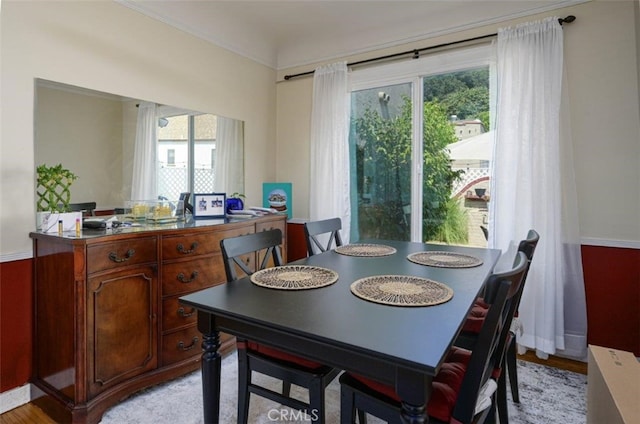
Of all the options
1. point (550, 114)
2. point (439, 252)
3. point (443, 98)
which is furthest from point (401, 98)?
point (439, 252)

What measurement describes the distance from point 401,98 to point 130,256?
2.58 metres

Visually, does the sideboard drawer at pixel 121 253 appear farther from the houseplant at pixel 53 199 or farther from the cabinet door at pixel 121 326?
the houseplant at pixel 53 199

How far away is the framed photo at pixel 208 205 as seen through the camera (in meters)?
2.77

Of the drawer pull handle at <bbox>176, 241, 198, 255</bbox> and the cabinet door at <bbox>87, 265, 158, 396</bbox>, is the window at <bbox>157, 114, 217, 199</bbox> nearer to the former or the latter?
the drawer pull handle at <bbox>176, 241, 198, 255</bbox>

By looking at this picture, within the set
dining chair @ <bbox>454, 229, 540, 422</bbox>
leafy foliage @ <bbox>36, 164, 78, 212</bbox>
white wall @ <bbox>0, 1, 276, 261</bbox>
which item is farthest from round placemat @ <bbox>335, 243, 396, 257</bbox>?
white wall @ <bbox>0, 1, 276, 261</bbox>

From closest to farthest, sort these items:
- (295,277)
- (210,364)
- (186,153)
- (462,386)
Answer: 1. (462,386)
2. (210,364)
3. (295,277)
4. (186,153)

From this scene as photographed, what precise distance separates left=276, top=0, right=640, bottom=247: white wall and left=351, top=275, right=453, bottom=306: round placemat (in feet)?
5.77

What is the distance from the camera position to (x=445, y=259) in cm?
195

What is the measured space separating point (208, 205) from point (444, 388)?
2.22 meters

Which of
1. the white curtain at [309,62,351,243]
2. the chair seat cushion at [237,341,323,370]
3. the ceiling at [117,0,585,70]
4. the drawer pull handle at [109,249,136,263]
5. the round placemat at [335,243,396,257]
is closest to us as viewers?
the chair seat cushion at [237,341,323,370]

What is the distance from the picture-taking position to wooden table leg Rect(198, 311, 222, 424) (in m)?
1.36

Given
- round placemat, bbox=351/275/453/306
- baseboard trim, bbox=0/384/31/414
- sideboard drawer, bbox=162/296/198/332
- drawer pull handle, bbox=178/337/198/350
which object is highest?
round placemat, bbox=351/275/453/306

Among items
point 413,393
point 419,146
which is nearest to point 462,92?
point 419,146

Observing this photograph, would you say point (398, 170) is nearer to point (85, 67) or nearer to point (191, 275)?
point (191, 275)
